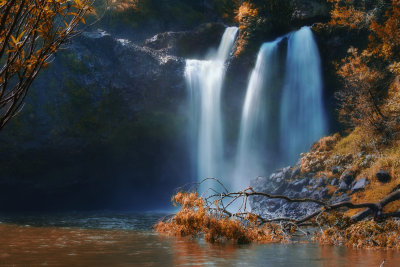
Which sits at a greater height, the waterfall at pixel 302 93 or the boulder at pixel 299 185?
the waterfall at pixel 302 93

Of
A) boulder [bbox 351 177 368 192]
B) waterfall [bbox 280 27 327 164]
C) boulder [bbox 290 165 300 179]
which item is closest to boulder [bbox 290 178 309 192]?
boulder [bbox 290 165 300 179]

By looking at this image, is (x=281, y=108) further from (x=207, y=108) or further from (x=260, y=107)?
(x=207, y=108)

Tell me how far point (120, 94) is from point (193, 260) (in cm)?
1525

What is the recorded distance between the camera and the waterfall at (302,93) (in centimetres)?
1939

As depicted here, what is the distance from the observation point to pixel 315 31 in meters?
19.6

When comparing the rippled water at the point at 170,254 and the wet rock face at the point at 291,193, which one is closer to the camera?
the rippled water at the point at 170,254

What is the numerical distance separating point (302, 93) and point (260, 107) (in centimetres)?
221

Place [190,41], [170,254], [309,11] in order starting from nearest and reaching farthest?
[170,254] → [309,11] → [190,41]

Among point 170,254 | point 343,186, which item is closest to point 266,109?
point 343,186

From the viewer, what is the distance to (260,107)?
20188 mm

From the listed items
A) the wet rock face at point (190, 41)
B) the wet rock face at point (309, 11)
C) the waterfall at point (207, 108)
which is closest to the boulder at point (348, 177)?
the waterfall at point (207, 108)

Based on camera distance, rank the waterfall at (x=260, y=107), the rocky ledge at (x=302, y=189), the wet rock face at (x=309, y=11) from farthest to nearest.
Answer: the wet rock face at (x=309, y=11) → the waterfall at (x=260, y=107) → the rocky ledge at (x=302, y=189)

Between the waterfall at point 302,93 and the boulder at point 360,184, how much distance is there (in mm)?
6478

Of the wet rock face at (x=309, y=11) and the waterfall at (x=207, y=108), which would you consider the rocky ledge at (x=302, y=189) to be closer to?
the waterfall at (x=207, y=108)
